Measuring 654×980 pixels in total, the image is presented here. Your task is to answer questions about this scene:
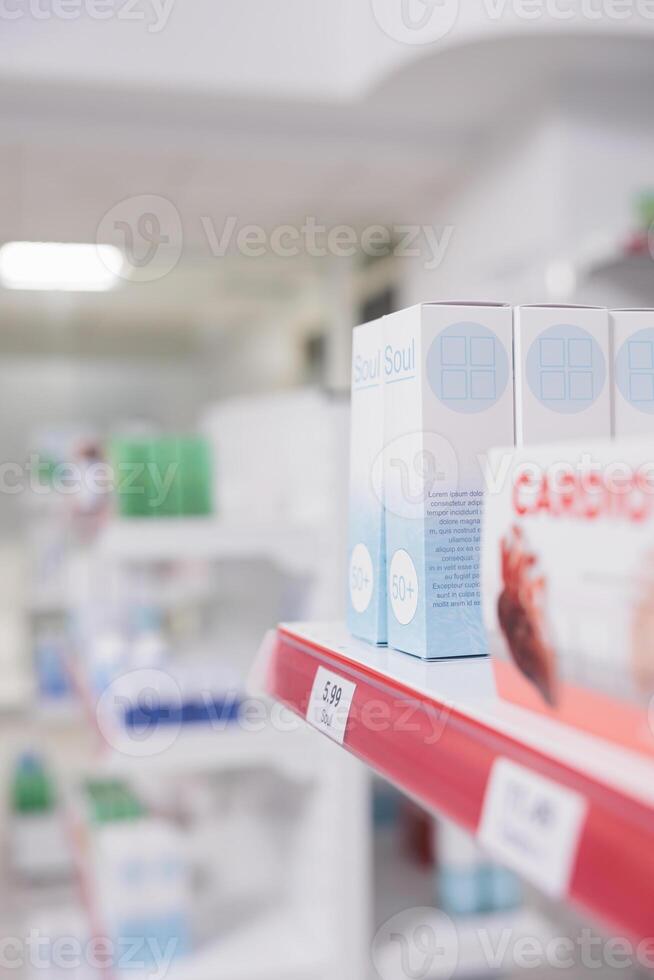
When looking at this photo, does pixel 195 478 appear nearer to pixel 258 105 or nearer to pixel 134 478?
pixel 134 478

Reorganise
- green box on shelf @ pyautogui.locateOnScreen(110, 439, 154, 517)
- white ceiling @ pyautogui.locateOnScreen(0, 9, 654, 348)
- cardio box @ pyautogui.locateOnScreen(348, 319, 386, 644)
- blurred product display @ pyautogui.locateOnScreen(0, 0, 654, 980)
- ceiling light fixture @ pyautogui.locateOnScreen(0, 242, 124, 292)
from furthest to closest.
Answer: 1. ceiling light fixture @ pyautogui.locateOnScreen(0, 242, 124, 292)
2. white ceiling @ pyautogui.locateOnScreen(0, 9, 654, 348)
3. green box on shelf @ pyautogui.locateOnScreen(110, 439, 154, 517)
4. cardio box @ pyautogui.locateOnScreen(348, 319, 386, 644)
5. blurred product display @ pyautogui.locateOnScreen(0, 0, 654, 980)

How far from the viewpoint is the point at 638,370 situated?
0.73m

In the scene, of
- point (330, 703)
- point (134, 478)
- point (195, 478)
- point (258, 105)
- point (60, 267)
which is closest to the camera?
point (330, 703)

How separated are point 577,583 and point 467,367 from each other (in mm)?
245

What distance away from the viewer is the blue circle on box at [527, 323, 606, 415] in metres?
0.70

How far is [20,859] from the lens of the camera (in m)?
3.92

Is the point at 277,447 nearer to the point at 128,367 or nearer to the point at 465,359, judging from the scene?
the point at 465,359

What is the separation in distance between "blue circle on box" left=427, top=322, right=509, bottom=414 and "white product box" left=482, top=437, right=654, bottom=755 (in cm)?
13

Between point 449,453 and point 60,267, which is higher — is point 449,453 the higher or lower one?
the lower one

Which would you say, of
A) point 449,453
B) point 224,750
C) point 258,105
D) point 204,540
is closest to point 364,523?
point 449,453

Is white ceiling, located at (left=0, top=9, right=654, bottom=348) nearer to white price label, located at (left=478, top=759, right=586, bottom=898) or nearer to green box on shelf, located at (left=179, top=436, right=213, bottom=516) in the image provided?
green box on shelf, located at (left=179, top=436, right=213, bottom=516)

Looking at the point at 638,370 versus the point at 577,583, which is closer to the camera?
the point at 577,583

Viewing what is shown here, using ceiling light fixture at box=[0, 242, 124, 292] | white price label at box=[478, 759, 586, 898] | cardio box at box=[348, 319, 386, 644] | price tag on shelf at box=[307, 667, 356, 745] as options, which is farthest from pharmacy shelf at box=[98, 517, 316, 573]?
ceiling light fixture at box=[0, 242, 124, 292]

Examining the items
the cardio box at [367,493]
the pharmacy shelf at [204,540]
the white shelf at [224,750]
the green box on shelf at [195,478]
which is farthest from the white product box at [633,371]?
the green box on shelf at [195,478]
